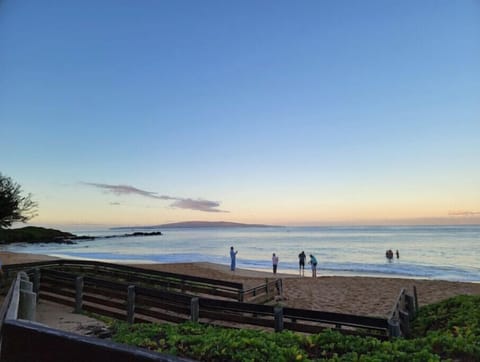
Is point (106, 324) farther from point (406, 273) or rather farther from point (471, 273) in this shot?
point (471, 273)

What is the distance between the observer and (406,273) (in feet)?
100

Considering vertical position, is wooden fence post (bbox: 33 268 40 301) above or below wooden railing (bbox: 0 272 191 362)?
below

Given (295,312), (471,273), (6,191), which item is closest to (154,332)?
(295,312)

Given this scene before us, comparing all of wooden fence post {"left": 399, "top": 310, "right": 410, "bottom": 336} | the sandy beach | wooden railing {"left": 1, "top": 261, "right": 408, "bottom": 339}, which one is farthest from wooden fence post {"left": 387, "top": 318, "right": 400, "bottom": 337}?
the sandy beach

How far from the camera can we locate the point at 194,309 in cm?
674

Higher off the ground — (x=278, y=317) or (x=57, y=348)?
(x=57, y=348)

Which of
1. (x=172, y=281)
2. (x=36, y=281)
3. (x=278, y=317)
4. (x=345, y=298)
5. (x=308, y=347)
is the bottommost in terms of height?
(x=345, y=298)

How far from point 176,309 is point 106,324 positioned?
5.61 ft

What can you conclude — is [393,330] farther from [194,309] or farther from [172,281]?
[172,281]

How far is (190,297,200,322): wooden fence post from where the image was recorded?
6684 millimetres

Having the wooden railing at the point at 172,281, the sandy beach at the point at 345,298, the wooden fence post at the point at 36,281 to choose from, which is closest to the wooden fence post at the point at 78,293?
the sandy beach at the point at 345,298

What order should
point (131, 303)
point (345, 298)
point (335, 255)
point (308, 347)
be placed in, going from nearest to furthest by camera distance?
point (308, 347)
point (131, 303)
point (345, 298)
point (335, 255)

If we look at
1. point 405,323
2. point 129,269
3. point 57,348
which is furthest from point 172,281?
point 57,348

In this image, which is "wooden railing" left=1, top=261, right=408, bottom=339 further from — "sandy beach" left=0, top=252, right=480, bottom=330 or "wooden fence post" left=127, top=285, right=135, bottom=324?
"sandy beach" left=0, top=252, right=480, bottom=330
